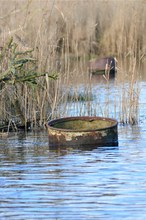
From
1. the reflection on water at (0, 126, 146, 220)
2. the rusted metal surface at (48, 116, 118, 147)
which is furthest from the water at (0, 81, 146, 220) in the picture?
the rusted metal surface at (48, 116, 118, 147)

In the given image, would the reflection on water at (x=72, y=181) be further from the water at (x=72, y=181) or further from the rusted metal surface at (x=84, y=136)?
the rusted metal surface at (x=84, y=136)

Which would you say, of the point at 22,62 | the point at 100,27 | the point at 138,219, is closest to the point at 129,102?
the point at 22,62

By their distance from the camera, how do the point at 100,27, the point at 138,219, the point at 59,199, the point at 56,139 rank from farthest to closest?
the point at 100,27 < the point at 56,139 < the point at 59,199 < the point at 138,219

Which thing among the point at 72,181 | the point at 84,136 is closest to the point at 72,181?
the point at 72,181

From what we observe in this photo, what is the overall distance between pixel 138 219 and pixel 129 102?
625 centimetres

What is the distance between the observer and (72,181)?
851 cm

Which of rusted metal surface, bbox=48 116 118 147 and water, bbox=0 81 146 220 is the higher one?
rusted metal surface, bbox=48 116 118 147

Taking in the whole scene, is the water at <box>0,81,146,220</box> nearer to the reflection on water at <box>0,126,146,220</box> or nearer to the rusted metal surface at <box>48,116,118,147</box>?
the reflection on water at <box>0,126,146,220</box>

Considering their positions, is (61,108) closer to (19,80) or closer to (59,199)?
(19,80)

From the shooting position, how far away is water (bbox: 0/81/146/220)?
7156mm

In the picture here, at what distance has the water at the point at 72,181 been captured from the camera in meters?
7.16

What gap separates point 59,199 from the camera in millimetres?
7668

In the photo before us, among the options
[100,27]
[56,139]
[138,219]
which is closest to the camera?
[138,219]

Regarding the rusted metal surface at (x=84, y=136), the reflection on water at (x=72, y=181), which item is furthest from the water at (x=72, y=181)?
the rusted metal surface at (x=84, y=136)
